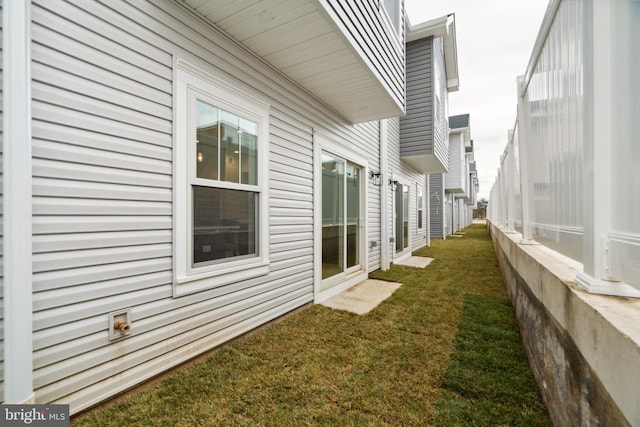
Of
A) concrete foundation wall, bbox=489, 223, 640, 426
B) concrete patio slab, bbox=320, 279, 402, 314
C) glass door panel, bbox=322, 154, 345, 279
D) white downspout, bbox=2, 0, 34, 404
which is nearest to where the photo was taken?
concrete foundation wall, bbox=489, 223, 640, 426

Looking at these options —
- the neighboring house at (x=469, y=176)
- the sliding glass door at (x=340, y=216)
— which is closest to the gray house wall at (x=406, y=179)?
the sliding glass door at (x=340, y=216)

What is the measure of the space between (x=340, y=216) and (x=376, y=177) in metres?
1.72

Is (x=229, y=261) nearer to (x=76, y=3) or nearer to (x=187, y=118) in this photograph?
(x=187, y=118)

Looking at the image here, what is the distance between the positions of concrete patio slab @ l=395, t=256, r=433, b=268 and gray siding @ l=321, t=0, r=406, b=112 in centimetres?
396

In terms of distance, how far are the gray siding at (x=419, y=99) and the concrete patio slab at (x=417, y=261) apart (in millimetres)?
2832

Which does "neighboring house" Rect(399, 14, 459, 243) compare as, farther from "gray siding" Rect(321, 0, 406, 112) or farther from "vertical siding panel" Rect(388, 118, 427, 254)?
"gray siding" Rect(321, 0, 406, 112)

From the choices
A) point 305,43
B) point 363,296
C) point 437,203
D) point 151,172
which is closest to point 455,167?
point 437,203

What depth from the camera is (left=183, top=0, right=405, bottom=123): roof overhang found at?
2.12 meters

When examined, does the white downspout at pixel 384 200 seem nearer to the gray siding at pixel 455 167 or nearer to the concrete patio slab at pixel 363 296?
the concrete patio slab at pixel 363 296

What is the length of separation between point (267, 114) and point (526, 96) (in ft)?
8.24

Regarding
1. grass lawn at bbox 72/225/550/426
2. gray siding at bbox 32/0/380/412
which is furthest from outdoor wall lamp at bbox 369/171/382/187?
gray siding at bbox 32/0/380/412

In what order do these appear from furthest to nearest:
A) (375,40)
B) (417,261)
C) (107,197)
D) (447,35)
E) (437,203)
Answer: (437,203)
(447,35)
(417,261)
(375,40)
(107,197)

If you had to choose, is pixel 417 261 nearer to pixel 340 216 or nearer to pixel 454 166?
pixel 340 216

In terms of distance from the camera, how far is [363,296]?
4.12 meters
